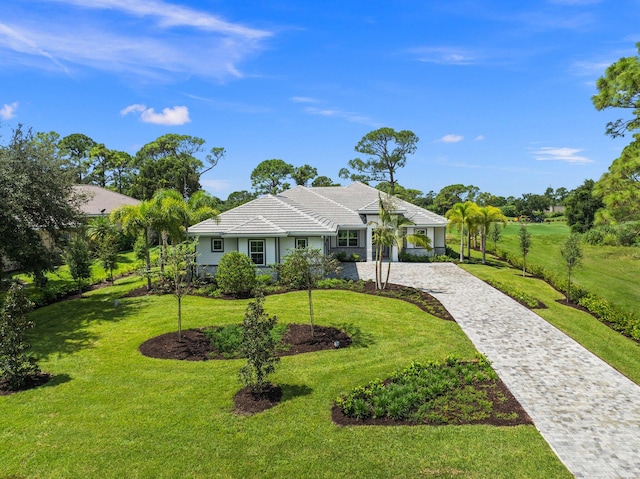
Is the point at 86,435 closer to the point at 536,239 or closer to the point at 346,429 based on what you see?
the point at 346,429

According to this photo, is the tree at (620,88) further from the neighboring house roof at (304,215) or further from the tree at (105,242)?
the tree at (105,242)

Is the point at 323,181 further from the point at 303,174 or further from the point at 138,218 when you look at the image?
the point at 138,218

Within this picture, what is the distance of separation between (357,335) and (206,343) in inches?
194

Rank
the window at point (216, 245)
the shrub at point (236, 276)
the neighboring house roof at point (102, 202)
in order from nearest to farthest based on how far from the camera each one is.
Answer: the shrub at point (236, 276) → the window at point (216, 245) → the neighboring house roof at point (102, 202)

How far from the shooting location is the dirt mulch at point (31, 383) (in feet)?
31.1

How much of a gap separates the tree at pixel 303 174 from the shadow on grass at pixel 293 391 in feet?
169

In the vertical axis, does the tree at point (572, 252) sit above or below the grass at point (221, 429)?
above

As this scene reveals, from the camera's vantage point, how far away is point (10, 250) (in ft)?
52.6

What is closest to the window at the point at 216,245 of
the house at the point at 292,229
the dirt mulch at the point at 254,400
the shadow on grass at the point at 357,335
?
the house at the point at 292,229

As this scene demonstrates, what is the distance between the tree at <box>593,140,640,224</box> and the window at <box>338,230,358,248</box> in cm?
1657

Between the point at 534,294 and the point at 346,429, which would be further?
the point at 534,294

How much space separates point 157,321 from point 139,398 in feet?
20.6

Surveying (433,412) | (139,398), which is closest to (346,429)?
(433,412)

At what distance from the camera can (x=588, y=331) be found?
14.7 m
